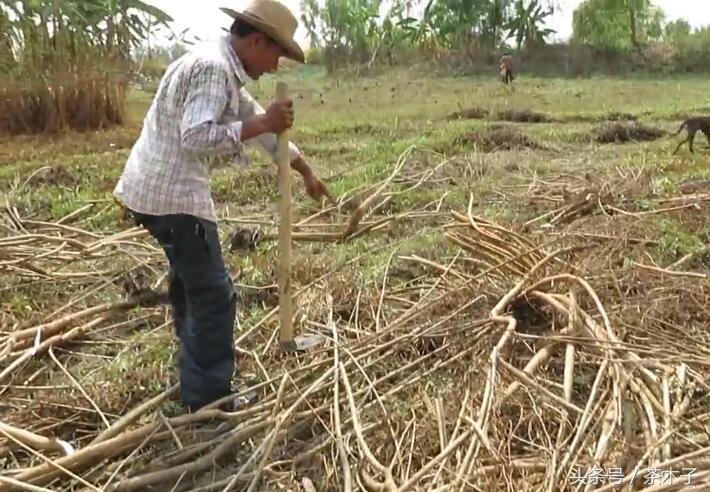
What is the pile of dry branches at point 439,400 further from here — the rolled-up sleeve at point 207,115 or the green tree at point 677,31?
the green tree at point 677,31

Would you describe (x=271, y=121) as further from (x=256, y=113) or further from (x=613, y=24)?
(x=613, y=24)

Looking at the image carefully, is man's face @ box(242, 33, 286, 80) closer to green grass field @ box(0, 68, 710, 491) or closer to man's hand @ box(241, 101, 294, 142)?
man's hand @ box(241, 101, 294, 142)

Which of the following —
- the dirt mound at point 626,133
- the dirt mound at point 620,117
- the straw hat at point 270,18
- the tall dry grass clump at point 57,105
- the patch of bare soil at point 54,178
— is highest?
the straw hat at point 270,18

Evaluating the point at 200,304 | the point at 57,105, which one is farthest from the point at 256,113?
the point at 57,105

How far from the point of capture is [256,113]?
2.64 m

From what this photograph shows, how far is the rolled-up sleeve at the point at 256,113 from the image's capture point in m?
2.60

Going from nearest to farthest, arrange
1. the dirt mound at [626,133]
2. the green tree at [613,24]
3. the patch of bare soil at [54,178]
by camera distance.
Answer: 1. the patch of bare soil at [54,178]
2. the dirt mound at [626,133]
3. the green tree at [613,24]

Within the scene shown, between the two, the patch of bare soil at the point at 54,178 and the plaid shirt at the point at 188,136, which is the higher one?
the plaid shirt at the point at 188,136

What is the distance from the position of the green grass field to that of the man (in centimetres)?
28

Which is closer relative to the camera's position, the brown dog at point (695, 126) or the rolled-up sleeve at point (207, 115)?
the rolled-up sleeve at point (207, 115)

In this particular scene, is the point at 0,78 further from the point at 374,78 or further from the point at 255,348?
the point at 374,78

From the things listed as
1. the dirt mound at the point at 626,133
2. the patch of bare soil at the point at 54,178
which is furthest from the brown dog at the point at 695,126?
the patch of bare soil at the point at 54,178

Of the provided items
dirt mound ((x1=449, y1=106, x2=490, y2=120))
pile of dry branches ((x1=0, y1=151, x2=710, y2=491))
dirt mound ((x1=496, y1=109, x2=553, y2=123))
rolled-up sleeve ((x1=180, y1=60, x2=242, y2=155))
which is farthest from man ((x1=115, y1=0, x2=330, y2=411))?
dirt mound ((x1=449, y1=106, x2=490, y2=120))

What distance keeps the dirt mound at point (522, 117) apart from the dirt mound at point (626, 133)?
1.74m
